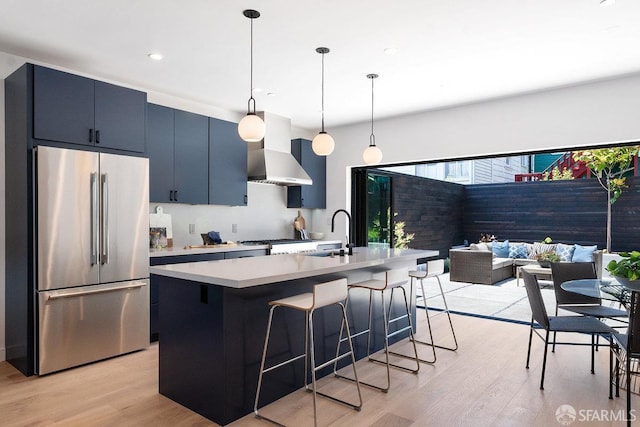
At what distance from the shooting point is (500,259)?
Result: 327 inches

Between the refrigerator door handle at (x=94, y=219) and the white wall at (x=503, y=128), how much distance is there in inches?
141

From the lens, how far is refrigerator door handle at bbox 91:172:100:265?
345 cm

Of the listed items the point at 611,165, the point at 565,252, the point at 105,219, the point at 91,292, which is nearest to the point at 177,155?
the point at 105,219

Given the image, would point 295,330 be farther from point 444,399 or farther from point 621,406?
point 621,406

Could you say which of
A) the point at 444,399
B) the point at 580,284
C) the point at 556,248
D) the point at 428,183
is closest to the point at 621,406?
the point at 580,284

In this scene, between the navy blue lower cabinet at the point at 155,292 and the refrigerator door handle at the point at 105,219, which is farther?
the navy blue lower cabinet at the point at 155,292

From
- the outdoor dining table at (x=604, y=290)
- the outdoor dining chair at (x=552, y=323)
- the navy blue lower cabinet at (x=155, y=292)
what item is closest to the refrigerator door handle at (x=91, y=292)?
the navy blue lower cabinet at (x=155, y=292)

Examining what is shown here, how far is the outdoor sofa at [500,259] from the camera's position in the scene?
745cm

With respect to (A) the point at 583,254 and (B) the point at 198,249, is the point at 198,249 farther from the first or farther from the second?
(A) the point at 583,254

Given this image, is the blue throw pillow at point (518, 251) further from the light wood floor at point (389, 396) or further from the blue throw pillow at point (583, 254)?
the light wood floor at point (389, 396)

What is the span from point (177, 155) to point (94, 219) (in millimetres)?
1314

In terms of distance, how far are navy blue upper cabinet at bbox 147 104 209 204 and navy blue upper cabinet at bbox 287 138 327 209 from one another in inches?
62.6

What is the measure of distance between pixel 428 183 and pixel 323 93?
5746 millimetres

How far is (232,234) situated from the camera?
5.45m
